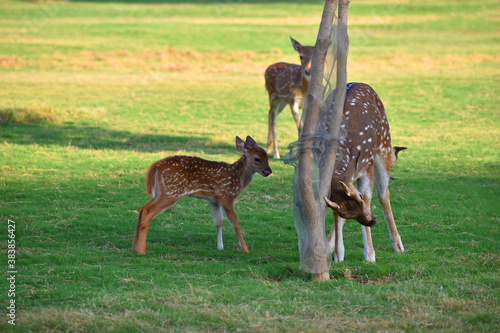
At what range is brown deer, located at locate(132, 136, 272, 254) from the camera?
7.30 metres

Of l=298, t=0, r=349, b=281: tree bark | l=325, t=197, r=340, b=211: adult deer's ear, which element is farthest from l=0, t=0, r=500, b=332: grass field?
l=325, t=197, r=340, b=211: adult deer's ear

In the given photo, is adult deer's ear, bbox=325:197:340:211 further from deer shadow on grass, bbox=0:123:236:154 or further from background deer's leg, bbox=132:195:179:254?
deer shadow on grass, bbox=0:123:236:154

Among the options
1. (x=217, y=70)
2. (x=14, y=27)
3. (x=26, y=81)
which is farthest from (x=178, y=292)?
(x=14, y=27)

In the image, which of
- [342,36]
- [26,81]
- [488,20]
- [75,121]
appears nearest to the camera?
[342,36]

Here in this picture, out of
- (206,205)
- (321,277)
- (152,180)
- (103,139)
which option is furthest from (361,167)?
(103,139)

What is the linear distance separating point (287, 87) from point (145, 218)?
7015mm

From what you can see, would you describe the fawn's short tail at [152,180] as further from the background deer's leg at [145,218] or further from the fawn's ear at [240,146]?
the fawn's ear at [240,146]

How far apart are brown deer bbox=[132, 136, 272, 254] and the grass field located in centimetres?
39

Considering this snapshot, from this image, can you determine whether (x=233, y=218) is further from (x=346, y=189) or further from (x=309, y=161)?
(x=346, y=189)

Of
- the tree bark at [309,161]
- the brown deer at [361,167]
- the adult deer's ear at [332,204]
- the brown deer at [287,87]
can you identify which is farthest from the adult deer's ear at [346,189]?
the brown deer at [287,87]

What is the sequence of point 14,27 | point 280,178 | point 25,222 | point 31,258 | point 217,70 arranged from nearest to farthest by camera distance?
point 31,258 → point 25,222 → point 280,178 → point 217,70 → point 14,27

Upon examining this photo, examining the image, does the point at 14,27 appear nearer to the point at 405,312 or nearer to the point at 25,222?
the point at 25,222

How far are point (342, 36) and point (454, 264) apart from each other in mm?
2885

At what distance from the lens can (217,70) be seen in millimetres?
26266
